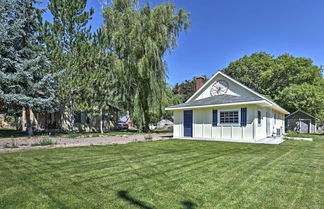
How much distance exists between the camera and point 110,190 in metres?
3.36

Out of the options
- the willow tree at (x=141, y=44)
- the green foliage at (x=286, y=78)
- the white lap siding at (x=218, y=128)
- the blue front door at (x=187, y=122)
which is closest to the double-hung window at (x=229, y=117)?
the white lap siding at (x=218, y=128)

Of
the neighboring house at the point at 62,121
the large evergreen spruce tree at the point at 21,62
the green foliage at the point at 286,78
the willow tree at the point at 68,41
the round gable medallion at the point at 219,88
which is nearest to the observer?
the large evergreen spruce tree at the point at 21,62

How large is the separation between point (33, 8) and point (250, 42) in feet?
87.2

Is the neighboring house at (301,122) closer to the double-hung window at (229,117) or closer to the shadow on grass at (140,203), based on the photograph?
the double-hung window at (229,117)

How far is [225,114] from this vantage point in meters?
12.4

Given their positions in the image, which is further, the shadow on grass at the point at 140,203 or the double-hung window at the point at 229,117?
the double-hung window at the point at 229,117

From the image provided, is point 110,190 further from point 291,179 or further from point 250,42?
point 250,42

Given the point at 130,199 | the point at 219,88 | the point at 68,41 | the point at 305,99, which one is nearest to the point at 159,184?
the point at 130,199

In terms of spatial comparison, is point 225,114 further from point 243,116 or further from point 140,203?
point 140,203

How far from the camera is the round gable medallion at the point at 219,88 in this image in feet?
45.7

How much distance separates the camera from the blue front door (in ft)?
45.9

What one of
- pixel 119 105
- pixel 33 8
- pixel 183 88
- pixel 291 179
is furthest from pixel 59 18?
pixel 183 88

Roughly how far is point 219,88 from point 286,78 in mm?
15977

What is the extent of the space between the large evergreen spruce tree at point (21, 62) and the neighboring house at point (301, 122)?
76.4 feet
